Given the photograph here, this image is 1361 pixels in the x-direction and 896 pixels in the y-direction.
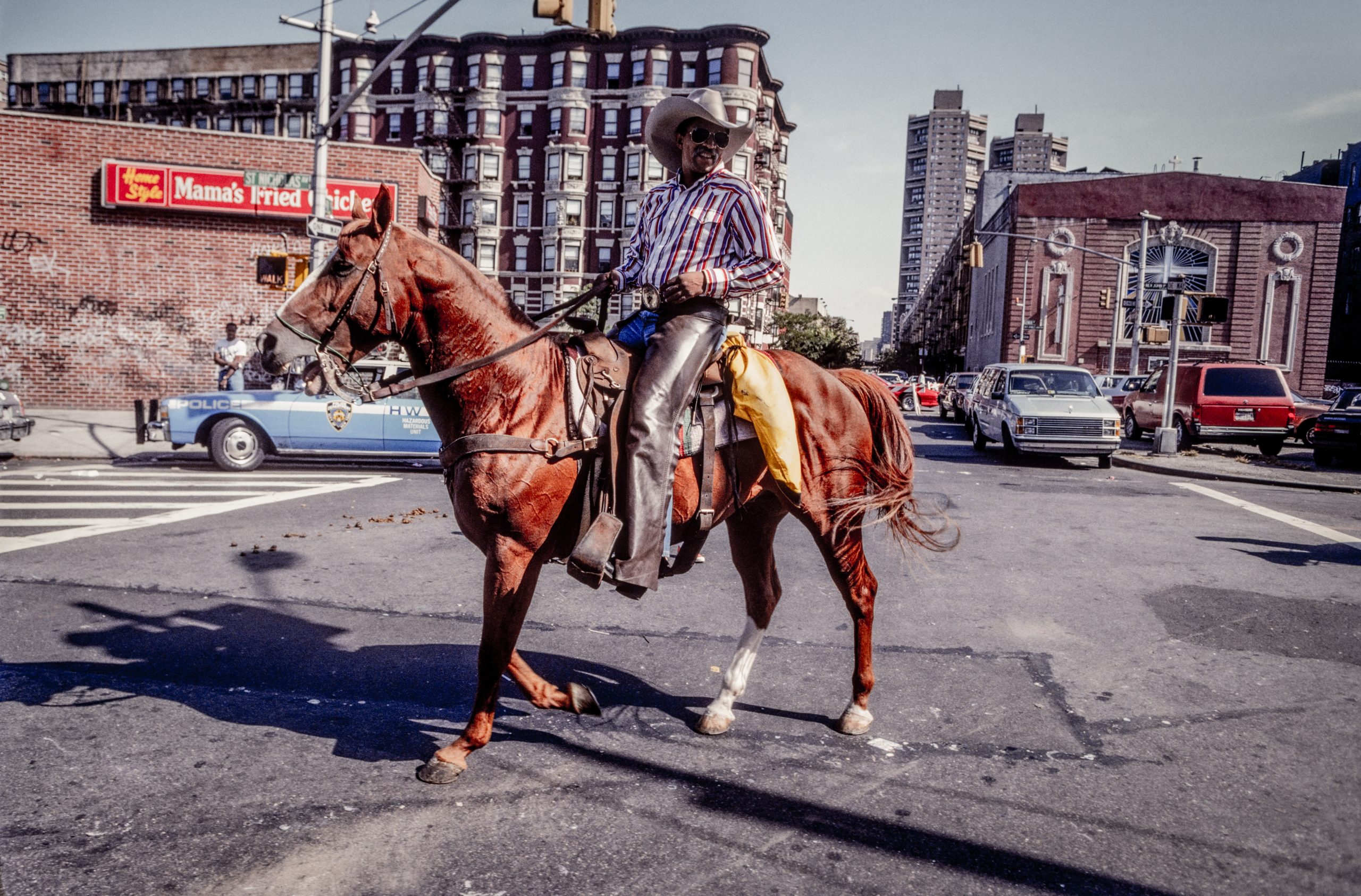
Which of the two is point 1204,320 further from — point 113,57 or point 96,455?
point 113,57

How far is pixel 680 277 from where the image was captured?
3.72m

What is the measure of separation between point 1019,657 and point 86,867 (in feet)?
15.3

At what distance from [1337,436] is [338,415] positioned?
18458mm

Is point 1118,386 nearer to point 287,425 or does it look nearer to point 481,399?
point 287,425

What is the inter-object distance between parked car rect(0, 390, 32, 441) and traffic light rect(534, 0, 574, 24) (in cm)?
993

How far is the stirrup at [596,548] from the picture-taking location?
3645 mm

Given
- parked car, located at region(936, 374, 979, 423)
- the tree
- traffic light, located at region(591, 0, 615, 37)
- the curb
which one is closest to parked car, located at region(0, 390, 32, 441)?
traffic light, located at region(591, 0, 615, 37)

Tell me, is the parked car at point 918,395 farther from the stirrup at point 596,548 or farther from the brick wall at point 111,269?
the stirrup at point 596,548

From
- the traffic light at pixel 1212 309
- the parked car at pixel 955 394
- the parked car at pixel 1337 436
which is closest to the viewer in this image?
the parked car at pixel 1337 436

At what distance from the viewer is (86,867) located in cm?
290

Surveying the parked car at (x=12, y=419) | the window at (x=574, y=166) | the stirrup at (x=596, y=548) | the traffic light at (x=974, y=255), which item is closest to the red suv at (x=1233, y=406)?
the traffic light at (x=974, y=255)

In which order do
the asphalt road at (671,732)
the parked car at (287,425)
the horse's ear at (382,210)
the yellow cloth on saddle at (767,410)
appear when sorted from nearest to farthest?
the asphalt road at (671,732) < the horse's ear at (382,210) < the yellow cloth on saddle at (767,410) < the parked car at (287,425)

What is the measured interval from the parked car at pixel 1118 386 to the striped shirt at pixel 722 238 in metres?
23.4

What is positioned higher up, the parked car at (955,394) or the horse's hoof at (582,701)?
the parked car at (955,394)
